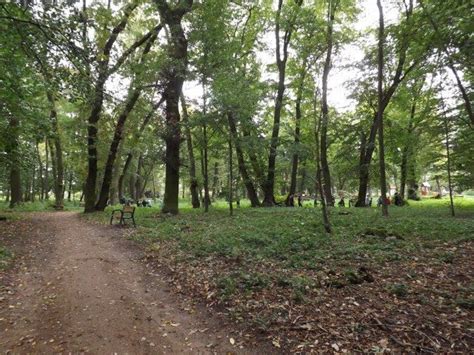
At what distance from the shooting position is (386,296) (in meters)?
4.66

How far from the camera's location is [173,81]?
13516 mm

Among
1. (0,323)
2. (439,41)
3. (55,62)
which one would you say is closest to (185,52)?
(55,62)

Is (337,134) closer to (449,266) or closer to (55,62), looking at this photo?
(449,266)

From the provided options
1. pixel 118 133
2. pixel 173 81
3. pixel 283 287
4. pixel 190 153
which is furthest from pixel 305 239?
pixel 118 133

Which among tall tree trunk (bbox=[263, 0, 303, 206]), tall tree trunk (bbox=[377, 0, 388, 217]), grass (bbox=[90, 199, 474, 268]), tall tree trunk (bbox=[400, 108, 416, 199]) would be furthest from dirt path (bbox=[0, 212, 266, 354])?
tall tree trunk (bbox=[400, 108, 416, 199])

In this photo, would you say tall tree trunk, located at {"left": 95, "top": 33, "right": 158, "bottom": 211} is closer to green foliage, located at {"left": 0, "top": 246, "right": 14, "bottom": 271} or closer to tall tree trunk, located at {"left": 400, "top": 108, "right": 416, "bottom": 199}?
green foliage, located at {"left": 0, "top": 246, "right": 14, "bottom": 271}

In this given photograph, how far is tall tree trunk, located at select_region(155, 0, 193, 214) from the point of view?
12977 millimetres

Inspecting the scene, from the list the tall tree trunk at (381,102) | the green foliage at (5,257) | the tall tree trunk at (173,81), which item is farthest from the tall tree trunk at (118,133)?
the tall tree trunk at (381,102)

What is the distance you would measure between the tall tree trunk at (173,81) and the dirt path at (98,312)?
22.3 ft

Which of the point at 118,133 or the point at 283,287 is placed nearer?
the point at 283,287

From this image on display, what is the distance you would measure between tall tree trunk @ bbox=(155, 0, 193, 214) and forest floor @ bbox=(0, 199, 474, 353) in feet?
17.5

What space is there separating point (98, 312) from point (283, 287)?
2904 millimetres

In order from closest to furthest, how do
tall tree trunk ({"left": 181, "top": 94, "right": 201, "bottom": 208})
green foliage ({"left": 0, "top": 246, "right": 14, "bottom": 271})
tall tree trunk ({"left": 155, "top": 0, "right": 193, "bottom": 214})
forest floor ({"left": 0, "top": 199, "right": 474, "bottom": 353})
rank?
forest floor ({"left": 0, "top": 199, "right": 474, "bottom": 353}) → green foliage ({"left": 0, "top": 246, "right": 14, "bottom": 271}) → tall tree trunk ({"left": 155, "top": 0, "right": 193, "bottom": 214}) → tall tree trunk ({"left": 181, "top": 94, "right": 201, "bottom": 208})

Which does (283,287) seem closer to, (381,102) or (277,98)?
(381,102)
